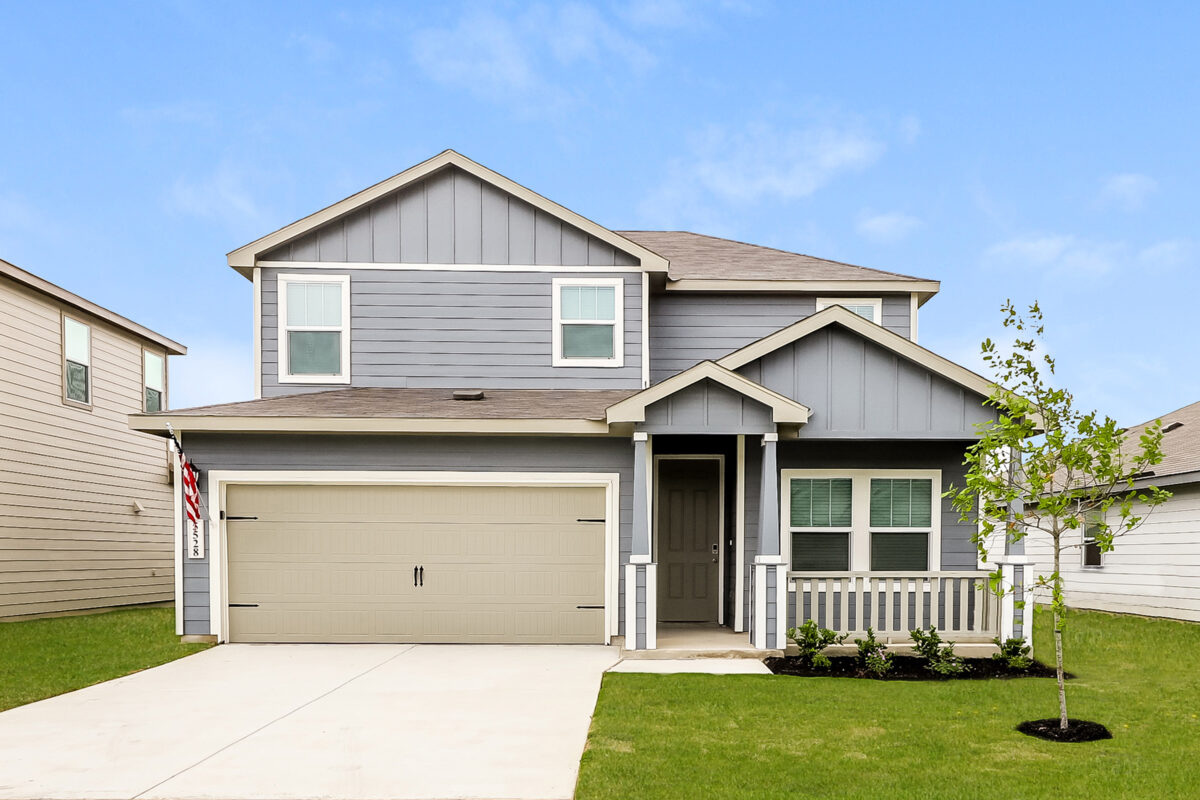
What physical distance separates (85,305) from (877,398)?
14.0 meters

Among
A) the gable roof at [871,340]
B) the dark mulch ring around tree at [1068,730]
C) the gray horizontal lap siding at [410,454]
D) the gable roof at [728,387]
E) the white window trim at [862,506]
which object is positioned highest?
the gable roof at [871,340]

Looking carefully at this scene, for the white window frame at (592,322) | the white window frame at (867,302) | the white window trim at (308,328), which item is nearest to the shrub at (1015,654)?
the white window frame at (867,302)

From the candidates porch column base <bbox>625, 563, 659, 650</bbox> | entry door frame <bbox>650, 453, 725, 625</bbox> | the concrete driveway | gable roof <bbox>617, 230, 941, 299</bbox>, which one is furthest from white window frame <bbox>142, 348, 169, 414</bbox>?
porch column base <bbox>625, 563, 659, 650</bbox>

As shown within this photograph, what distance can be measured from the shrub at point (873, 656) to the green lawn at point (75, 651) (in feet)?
25.1

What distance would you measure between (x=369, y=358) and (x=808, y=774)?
870cm

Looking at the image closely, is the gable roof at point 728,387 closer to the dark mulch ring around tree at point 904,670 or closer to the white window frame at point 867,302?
the dark mulch ring around tree at point 904,670

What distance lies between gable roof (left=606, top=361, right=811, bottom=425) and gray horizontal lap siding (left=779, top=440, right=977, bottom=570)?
1399 millimetres

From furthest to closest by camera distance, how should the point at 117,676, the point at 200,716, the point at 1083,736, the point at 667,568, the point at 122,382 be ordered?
the point at 122,382 → the point at 667,568 → the point at 117,676 → the point at 200,716 → the point at 1083,736

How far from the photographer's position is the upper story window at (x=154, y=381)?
59.3ft

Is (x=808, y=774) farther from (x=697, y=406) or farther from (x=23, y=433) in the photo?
(x=23, y=433)

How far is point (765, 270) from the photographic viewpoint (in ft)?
44.3

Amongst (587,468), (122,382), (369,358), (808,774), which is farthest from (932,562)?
(122,382)

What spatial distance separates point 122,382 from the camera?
17172 millimetres

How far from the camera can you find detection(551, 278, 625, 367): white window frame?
1220 centimetres
